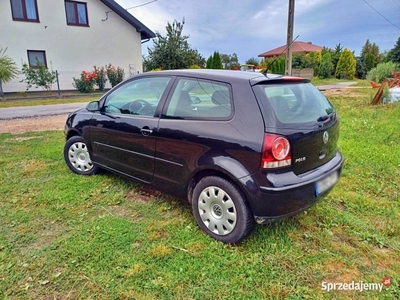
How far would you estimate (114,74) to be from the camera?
20.0 m

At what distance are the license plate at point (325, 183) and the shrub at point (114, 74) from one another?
19104 mm

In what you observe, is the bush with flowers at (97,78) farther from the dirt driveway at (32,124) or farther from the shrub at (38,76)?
the dirt driveway at (32,124)

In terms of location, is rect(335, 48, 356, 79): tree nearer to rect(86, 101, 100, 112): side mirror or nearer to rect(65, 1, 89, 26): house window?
rect(65, 1, 89, 26): house window

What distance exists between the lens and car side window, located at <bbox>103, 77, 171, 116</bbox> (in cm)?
303

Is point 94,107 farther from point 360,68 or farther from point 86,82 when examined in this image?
point 360,68

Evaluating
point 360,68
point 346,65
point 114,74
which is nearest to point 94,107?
point 114,74

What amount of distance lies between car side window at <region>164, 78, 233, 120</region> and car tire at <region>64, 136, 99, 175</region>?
174 cm


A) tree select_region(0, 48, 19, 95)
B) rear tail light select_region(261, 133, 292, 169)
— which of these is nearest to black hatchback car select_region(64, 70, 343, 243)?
rear tail light select_region(261, 133, 292, 169)

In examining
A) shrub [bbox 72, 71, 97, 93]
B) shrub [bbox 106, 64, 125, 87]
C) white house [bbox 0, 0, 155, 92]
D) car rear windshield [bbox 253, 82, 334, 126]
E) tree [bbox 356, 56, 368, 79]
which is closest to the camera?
car rear windshield [bbox 253, 82, 334, 126]

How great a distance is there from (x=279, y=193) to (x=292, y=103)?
869mm

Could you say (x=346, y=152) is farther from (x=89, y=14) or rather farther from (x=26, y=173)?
(x=89, y=14)

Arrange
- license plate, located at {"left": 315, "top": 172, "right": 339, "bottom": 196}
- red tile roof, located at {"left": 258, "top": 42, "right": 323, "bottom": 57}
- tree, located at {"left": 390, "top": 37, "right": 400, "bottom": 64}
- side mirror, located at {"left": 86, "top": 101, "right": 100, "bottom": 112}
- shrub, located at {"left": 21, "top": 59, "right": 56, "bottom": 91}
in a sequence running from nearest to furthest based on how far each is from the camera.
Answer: license plate, located at {"left": 315, "top": 172, "right": 339, "bottom": 196} < side mirror, located at {"left": 86, "top": 101, "right": 100, "bottom": 112} < shrub, located at {"left": 21, "top": 59, "right": 56, "bottom": 91} < tree, located at {"left": 390, "top": 37, "right": 400, "bottom": 64} < red tile roof, located at {"left": 258, "top": 42, "right": 323, "bottom": 57}

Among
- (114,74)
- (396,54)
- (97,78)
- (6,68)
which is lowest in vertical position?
(97,78)

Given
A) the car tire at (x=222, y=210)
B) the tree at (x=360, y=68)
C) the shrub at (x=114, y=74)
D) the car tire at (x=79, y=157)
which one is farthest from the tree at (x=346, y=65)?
the car tire at (x=222, y=210)
